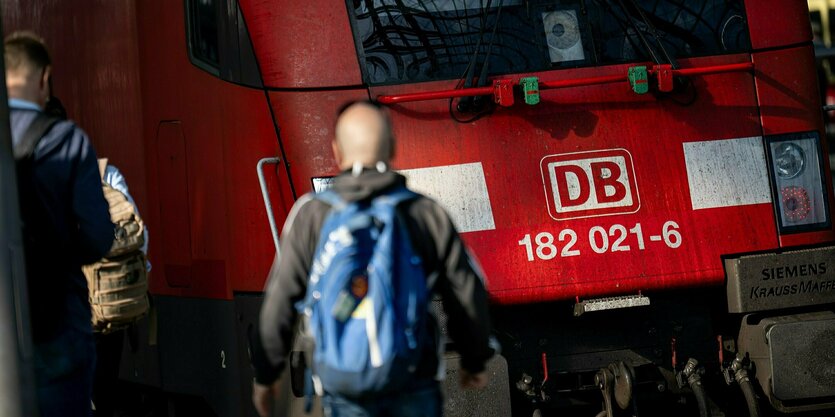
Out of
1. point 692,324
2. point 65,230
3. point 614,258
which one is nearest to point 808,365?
point 692,324

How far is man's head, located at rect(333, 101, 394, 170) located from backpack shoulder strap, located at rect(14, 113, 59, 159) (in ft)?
3.55

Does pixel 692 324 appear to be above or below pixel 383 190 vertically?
below

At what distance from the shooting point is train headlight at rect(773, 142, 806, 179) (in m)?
5.73

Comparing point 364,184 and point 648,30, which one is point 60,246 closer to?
point 364,184

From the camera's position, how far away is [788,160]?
575 cm

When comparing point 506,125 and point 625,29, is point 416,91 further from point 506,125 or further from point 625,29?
point 625,29

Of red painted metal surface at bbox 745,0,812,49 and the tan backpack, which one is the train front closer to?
red painted metal surface at bbox 745,0,812,49

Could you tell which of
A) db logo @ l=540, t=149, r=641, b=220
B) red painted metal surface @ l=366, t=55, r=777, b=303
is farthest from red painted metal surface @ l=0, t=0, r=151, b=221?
db logo @ l=540, t=149, r=641, b=220

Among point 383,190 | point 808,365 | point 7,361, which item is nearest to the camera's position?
point 383,190

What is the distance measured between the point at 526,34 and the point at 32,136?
2.36 m

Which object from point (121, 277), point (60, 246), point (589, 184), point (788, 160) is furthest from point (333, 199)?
point (788, 160)

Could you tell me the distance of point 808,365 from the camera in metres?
5.48

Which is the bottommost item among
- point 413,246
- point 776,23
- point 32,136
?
point 413,246

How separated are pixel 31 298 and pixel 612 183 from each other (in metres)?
2.54
